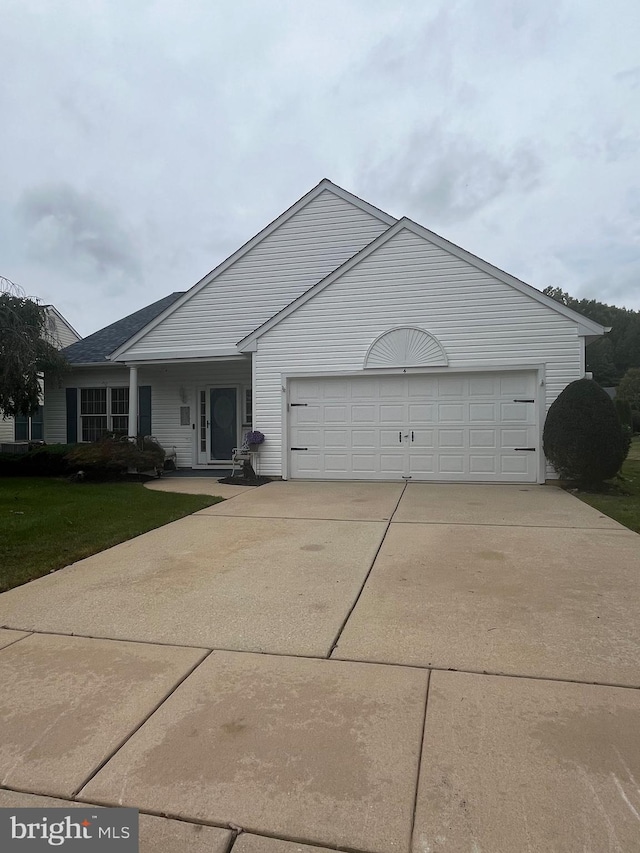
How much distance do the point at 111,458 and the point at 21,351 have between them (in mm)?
3017

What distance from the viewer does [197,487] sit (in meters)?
10.4

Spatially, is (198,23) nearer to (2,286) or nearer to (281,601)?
(2,286)

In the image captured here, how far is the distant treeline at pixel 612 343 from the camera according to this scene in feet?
174

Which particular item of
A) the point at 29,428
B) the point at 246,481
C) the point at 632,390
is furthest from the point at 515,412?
the point at 632,390

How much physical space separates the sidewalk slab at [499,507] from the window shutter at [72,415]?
10072mm

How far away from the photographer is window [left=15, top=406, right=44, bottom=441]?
16938mm

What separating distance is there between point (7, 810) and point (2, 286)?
12546 millimetres

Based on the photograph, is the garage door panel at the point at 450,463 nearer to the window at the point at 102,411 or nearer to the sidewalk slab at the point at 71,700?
the sidewalk slab at the point at 71,700

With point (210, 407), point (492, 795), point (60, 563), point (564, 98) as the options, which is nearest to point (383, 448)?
point (210, 407)

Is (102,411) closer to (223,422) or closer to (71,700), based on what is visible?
(223,422)

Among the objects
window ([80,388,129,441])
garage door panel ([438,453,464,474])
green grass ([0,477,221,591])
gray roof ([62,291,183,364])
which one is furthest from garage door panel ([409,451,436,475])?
window ([80,388,129,441])

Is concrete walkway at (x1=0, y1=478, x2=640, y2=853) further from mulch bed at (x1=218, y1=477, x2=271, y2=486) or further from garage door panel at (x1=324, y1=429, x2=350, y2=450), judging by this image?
garage door panel at (x1=324, y1=429, x2=350, y2=450)

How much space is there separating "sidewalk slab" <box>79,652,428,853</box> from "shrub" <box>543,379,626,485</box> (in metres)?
7.52

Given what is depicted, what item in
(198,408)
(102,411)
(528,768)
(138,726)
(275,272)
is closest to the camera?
(528,768)
